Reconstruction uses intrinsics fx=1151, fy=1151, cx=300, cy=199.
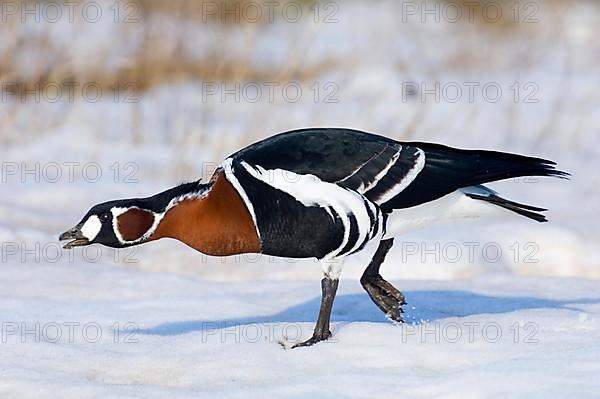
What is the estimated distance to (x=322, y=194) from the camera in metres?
3.78

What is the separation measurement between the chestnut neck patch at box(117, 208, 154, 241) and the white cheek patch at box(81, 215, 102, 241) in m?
0.07

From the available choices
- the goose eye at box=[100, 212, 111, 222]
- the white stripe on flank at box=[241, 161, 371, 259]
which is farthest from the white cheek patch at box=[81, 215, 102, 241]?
the white stripe on flank at box=[241, 161, 371, 259]

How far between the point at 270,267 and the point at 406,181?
5.56ft

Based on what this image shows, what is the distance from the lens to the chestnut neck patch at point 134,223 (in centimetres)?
385

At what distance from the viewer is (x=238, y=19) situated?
11.6 m

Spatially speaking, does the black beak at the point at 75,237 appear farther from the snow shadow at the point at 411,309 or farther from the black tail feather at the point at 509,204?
the black tail feather at the point at 509,204

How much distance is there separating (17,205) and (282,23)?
8.39 metres

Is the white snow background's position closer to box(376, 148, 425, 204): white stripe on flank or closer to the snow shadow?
the snow shadow

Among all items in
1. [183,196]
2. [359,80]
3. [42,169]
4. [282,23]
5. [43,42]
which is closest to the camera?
[183,196]

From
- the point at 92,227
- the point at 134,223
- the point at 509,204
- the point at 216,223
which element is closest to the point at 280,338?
the point at 216,223

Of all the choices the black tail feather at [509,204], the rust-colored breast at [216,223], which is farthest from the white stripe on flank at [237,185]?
the black tail feather at [509,204]

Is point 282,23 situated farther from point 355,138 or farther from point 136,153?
point 355,138

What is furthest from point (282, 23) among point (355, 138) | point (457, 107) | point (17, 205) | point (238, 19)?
point (355, 138)

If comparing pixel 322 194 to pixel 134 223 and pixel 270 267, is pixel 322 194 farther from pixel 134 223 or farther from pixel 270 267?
pixel 270 267
